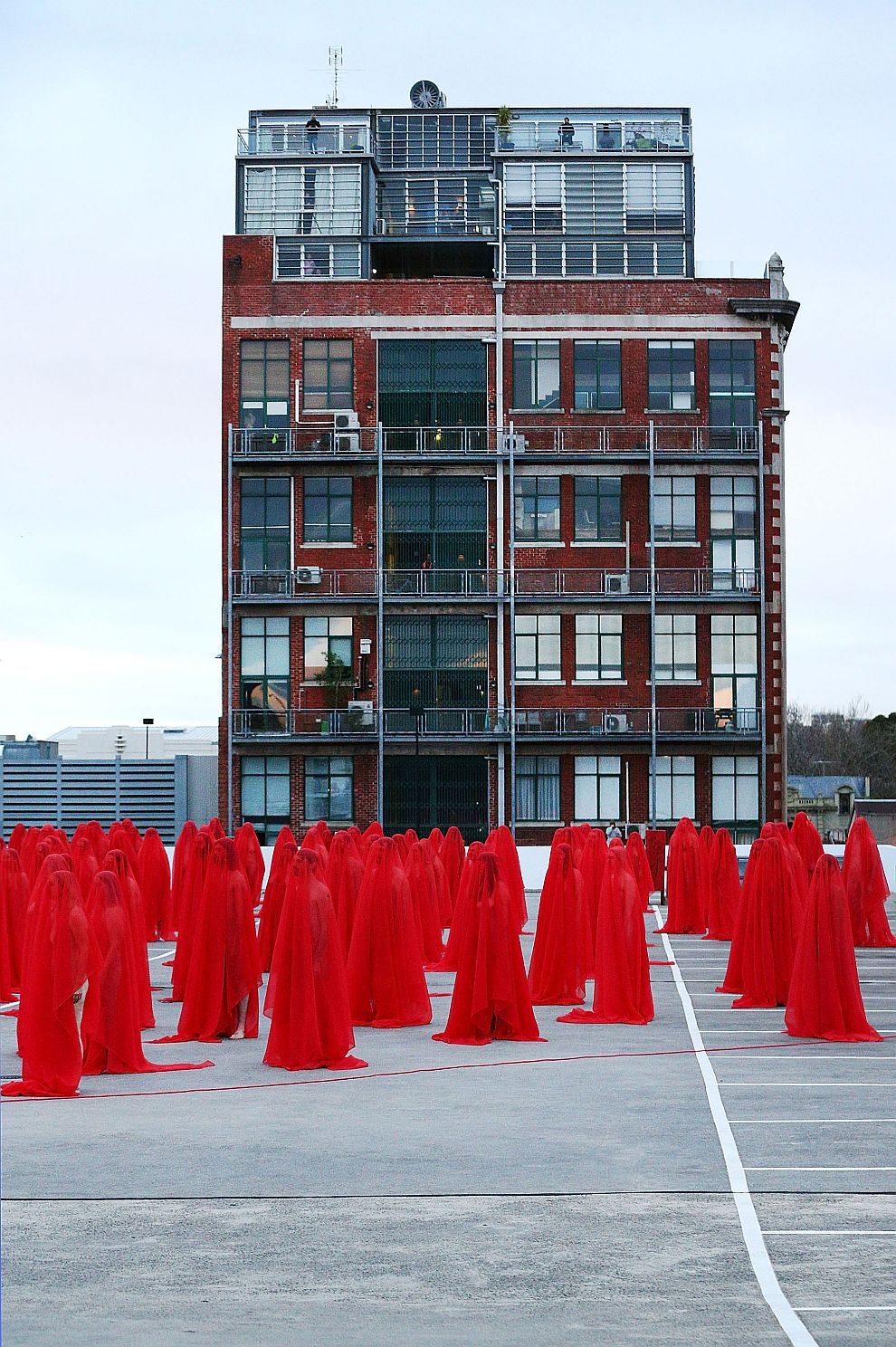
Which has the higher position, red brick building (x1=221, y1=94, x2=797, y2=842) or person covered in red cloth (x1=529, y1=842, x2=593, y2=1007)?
red brick building (x1=221, y1=94, x2=797, y2=842)

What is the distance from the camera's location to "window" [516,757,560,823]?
47938mm

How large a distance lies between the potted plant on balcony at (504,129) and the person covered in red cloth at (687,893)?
4305cm

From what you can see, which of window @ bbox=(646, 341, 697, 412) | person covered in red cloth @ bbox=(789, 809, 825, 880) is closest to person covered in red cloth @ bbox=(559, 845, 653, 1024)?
person covered in red cloth @ bbox=(789, 809, 825, 880)

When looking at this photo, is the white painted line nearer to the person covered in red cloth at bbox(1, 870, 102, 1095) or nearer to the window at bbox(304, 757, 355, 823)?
the person covered in red cloth at bbox(1, 870, 102, 1095)

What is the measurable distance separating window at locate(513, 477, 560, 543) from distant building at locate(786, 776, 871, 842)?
22456mm

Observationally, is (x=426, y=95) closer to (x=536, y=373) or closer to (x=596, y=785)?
(x=536, y=373)

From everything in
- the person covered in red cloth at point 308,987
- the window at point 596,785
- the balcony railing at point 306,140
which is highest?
the balcony railing at point 306,140

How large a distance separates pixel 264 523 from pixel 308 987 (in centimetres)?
3631

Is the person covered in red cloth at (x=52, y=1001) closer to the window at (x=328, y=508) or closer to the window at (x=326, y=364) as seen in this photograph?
the window at (x=328, y=508)

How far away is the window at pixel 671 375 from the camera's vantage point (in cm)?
4909

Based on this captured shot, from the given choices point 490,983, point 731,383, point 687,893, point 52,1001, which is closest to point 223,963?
point 490,983

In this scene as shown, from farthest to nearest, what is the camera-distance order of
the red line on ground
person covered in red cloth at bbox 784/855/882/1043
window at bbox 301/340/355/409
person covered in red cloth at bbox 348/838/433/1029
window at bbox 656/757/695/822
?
window at bbox 301/340/355/409 < window at bbox 656/757/695/822 < person covered in red cloth at bbox 348/838/433/1029 < person covered in red cloth at bbox 784/855/882/1043 < the red line on ground

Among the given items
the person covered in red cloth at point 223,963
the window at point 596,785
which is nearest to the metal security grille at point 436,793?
the window at point 596,785

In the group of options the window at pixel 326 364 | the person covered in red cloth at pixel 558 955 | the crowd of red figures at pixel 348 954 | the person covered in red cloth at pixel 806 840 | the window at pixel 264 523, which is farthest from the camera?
the window at pixel 326 364
